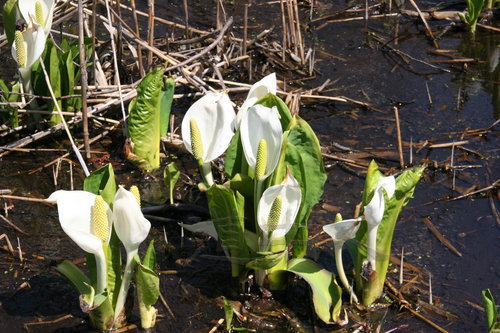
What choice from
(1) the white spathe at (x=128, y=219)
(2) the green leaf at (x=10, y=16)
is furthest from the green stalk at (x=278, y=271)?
(2) the green leaf at (x=10, y=16)

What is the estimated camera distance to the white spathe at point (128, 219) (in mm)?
→ 2176

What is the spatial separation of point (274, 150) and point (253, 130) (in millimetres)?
99

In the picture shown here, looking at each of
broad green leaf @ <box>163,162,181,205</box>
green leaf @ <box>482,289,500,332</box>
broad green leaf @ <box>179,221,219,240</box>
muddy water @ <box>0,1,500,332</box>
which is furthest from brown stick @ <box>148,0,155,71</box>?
green leaf @ <box>482,289,500,332</box>

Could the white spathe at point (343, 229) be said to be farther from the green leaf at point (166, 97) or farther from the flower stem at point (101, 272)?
the green leaf at point (166, 97)

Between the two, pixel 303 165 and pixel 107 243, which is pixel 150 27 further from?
pixel 107 243

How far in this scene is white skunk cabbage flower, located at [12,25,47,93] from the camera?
3.28 metres

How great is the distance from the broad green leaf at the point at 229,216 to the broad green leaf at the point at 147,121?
33.1 inches

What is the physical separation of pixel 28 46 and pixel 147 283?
1564mm

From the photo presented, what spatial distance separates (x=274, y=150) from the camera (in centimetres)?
244

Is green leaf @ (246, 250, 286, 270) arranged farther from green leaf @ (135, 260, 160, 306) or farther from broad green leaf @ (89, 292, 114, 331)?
broad green leaf @ (89, 292, 114, 331)

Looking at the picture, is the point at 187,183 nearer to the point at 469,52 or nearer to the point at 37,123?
the point at 37,123

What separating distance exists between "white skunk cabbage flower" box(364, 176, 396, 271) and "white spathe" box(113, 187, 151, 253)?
0.73 metres

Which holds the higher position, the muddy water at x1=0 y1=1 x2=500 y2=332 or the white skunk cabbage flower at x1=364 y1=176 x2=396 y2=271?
the white skunk cabbage flower at x1=364 y1=176 x2=396 y2=271

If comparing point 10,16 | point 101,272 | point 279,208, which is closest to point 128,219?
point 101,272
